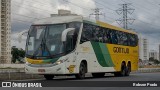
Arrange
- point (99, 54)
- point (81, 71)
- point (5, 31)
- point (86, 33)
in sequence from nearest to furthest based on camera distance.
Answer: point (81, 71) < point (86, 33) < point (99, 54) < point (5, 31)

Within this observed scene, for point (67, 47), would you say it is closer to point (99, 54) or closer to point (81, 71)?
point (81, 71)

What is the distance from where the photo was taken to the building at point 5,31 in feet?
526

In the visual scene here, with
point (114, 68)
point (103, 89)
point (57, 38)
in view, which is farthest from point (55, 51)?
point (114, 68)

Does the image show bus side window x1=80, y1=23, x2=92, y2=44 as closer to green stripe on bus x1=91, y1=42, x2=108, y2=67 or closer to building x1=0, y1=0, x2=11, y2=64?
green stripe on bus x1=91, y1=42, x2=108, y2=67

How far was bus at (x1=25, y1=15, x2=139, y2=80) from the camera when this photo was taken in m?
23.9

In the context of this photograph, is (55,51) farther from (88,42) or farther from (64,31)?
(88,42)

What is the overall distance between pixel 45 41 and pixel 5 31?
144m

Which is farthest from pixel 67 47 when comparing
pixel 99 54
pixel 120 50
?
pixel 120 50

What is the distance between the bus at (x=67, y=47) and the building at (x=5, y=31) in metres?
133

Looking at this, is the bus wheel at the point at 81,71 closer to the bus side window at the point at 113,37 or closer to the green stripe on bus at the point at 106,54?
the green stripe on bus at the point at 106,54

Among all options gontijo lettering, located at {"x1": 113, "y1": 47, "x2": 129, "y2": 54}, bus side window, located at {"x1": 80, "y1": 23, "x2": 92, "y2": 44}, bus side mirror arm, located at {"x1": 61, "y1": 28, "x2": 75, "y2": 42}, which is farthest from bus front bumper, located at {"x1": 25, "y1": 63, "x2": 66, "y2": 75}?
gontijo lettering, located at {"x1": 113, "y1": 47, "x2": 129, "y2": 54}

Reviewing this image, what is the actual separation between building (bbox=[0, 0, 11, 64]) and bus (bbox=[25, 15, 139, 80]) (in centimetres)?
13320

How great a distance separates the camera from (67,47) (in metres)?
24.3

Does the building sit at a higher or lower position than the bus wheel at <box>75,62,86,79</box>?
higher
